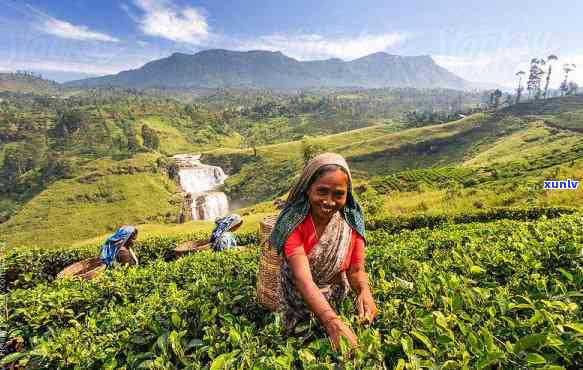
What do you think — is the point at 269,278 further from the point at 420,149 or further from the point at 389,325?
the point at 420,149

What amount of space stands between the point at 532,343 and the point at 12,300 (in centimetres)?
567

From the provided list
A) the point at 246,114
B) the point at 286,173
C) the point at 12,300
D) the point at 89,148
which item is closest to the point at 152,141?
the point at 89,148

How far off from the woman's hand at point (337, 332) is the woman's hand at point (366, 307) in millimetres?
220

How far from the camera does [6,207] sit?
7656 cm

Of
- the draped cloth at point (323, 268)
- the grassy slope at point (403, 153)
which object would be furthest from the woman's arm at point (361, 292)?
the grassy slope at point (403, 153)

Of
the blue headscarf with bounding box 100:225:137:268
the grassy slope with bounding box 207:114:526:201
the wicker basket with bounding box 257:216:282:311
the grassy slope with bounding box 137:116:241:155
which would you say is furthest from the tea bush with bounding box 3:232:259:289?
the grassy slope with bounding box 137:116:241:155

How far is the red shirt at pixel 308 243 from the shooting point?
8.15ft

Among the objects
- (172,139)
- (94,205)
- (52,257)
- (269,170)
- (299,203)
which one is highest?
(299,203)

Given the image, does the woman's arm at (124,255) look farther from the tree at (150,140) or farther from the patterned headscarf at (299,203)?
the tree at (150,140)

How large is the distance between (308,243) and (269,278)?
0.47 meters

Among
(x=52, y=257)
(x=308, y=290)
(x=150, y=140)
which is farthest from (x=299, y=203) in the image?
(x=150, y=140)

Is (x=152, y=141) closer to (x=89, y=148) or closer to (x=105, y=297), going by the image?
(x=89, y=148)

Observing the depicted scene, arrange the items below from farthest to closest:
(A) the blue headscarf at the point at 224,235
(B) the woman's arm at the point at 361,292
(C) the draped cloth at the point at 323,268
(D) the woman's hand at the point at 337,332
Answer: (A) the blue headscarf at the point at 224,235, (C) the draped cloth at the point at 323,268, (B) the woman's arm at the point at 361,292, (D) the woman's hand at the point at 337,332

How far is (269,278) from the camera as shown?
9.16 ft
